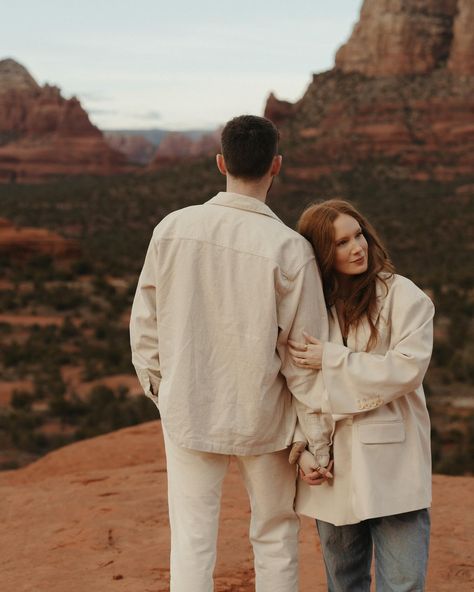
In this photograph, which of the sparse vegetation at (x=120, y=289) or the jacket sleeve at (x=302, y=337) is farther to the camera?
the sparse vegetation at (x=120, y=289)

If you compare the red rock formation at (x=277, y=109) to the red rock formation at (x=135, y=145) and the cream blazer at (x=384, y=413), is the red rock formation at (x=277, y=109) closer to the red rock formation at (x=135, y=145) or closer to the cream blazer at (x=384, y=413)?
the cream blazer at (x=384, y=413)

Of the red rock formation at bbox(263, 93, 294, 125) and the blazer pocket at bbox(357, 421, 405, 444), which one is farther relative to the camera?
the red rock formation at bbox(263, 93, 294, 125)

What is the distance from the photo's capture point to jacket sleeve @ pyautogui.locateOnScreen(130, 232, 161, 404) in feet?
9.61

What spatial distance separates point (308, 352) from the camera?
9.12 ft

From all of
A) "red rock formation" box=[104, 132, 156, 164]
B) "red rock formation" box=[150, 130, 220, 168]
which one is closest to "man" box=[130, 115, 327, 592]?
"red rock formation" box=[150, 130, 220, 168]

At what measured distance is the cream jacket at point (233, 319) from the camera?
2752 mm

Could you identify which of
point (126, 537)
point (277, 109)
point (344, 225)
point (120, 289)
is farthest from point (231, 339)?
point (277, 109)

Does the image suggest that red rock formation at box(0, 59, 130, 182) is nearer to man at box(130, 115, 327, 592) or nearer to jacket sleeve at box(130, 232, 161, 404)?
jacket sleeve at box(130, 232, 161, 404)

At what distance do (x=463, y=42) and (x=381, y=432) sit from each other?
67241 mm

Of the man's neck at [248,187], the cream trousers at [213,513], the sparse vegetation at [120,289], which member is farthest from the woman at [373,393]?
the sparse vegetation at [120,289]

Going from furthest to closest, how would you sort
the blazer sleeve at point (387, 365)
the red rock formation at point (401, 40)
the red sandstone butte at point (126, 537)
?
the red rock formation at point (401, 40), the red sandstone butte at point (126, 537), the blazer sleeve at point (387, 365)

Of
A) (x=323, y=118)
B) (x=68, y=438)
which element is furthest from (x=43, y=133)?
(x=68, y=438)

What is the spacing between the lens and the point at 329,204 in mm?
2982

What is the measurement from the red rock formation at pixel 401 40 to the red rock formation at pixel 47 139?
31.6 m
